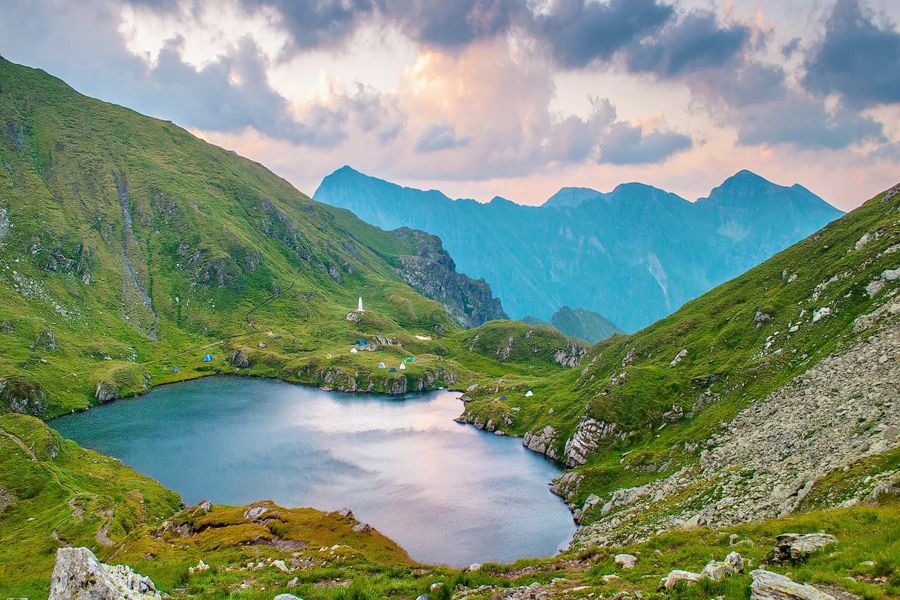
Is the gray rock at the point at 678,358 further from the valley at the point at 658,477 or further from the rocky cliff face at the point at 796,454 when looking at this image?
the rocky cliff face at the point at 796,454

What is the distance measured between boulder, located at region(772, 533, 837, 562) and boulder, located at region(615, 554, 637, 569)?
7270mm

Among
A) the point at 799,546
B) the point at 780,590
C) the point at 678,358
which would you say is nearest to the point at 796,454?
the point at 799,546

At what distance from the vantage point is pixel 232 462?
101m

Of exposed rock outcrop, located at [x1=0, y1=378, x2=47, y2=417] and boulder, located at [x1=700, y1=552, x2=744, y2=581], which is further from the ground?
exposed rock outcrop, located at [x1=0, y1=378, x2=47, y2=417]

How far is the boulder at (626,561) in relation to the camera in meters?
24.8

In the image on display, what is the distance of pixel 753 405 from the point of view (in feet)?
210

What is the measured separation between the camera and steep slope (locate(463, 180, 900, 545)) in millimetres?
41562

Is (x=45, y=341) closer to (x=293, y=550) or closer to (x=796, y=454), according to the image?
(x=293, y=550)

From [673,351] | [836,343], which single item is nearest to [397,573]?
[836,343]

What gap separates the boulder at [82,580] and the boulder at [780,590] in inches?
840

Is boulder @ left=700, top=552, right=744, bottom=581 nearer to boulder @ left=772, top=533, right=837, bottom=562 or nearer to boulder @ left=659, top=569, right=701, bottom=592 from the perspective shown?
boulder @ left=659, top=569, right=701, bottom=592

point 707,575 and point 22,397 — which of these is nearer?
point 707,575

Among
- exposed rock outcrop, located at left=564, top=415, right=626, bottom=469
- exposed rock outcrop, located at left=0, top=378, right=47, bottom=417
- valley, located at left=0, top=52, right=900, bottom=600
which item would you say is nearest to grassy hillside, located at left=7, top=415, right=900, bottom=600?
valley, located at left=0, top=52, right=900, bottom=600

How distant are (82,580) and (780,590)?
893 inches
